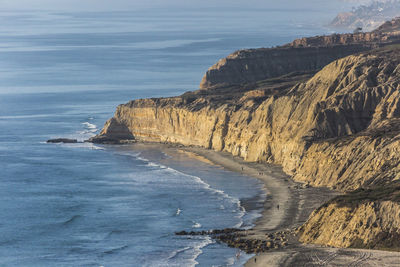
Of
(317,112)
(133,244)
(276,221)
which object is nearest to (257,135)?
(317,112)

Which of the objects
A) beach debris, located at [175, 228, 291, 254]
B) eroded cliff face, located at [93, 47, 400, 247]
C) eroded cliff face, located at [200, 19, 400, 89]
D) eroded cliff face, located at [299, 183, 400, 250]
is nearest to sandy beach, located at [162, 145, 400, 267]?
beach debris, located at [175, 228, 291, 254]

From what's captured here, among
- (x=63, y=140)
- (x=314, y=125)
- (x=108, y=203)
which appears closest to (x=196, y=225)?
(x=108, y=203)

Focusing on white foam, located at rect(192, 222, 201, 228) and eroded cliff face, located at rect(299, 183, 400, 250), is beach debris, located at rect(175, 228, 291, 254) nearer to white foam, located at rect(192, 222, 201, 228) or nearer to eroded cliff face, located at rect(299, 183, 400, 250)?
eroded cliff face, located at rect(299, 183, 400, 250)

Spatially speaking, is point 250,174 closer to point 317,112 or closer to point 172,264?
point 317,112

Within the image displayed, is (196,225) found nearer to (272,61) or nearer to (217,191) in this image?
(217,191)

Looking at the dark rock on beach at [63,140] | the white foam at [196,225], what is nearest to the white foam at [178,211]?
the white foam at [196,225]

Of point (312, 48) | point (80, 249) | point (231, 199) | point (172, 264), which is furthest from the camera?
point (312, 48)
